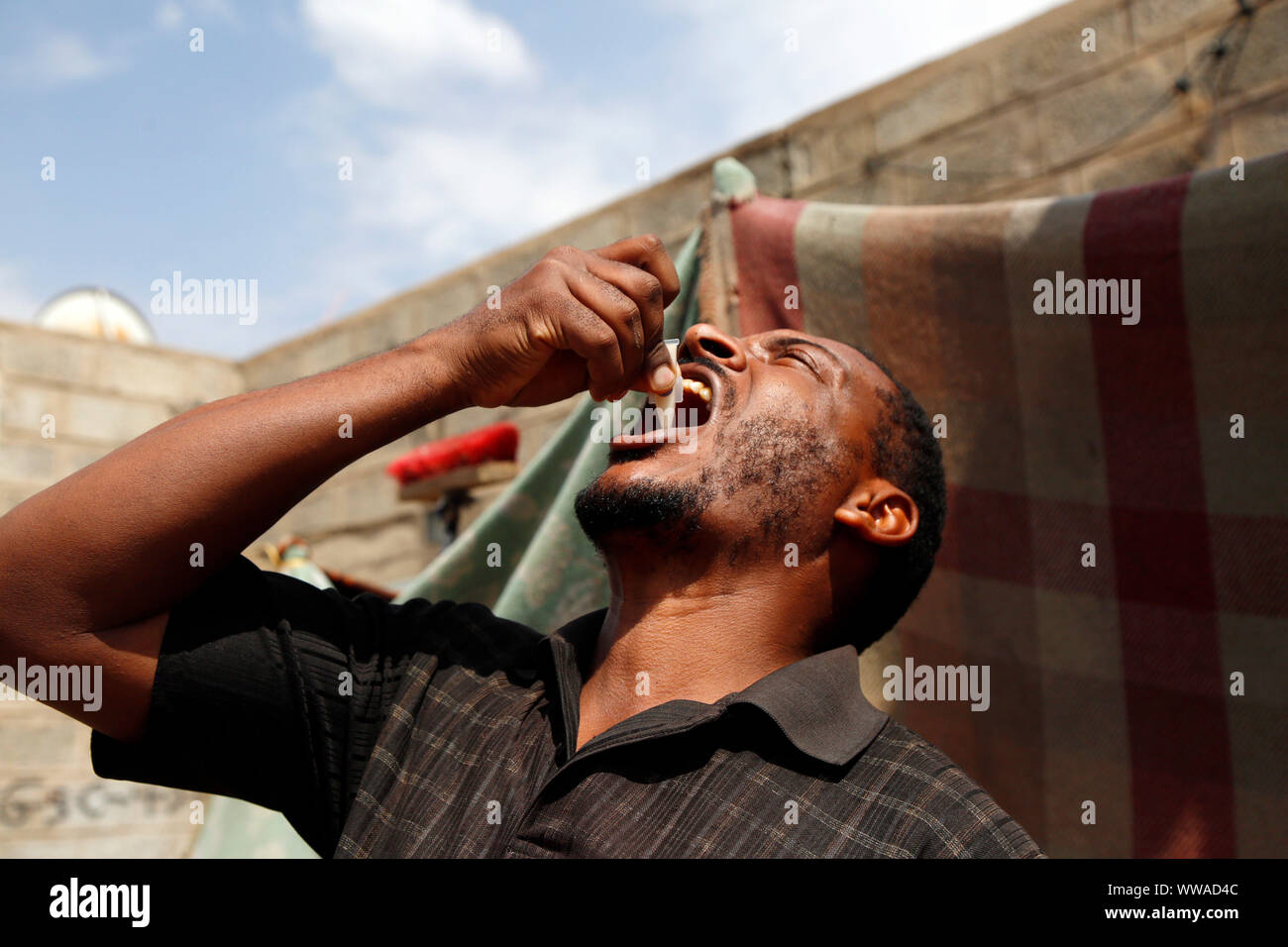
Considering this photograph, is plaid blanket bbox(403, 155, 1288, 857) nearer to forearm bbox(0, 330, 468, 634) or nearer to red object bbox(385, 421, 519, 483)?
forearm bbox(0, 330, 468, 634)

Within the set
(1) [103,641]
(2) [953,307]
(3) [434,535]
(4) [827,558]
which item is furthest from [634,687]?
(3) [434,535]

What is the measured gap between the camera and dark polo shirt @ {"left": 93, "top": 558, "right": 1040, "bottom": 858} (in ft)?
3.85

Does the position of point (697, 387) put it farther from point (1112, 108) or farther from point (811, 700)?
point (1112, 108)

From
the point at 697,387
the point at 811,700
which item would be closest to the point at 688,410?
the point at 697,387

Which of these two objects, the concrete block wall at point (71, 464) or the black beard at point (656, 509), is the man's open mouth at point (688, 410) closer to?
the black beard at point (656, 509)

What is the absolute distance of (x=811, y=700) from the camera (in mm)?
1315

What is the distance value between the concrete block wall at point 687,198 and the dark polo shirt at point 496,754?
216 cm

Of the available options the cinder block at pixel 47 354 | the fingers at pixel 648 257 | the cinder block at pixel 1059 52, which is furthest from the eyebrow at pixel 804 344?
the cinder block at pixel 47 354

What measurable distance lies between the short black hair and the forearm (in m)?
→ 0.70

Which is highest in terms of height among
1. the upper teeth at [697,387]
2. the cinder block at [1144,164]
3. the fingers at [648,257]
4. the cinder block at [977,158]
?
the cinder block at [977,158]

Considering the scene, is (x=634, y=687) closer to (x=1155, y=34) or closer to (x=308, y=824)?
(x=308, y=824)

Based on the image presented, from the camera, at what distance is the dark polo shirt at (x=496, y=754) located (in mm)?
1174

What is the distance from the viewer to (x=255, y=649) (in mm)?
1331
